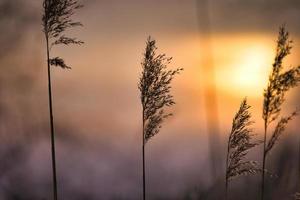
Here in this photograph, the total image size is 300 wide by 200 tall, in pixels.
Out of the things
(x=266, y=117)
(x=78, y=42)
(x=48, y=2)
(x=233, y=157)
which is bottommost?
(x=233, y=157)

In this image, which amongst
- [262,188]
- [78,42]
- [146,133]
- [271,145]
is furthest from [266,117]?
[78,42]

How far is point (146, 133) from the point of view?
12.5 meters

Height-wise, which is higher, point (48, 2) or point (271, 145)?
point (48, 2)

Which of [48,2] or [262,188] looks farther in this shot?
[262,188]

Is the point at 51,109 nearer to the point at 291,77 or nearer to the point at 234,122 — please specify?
Result: the point at 234,122

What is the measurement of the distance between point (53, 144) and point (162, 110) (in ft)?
8.01

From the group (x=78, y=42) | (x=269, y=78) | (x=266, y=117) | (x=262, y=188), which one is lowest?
(x=262, y=188)

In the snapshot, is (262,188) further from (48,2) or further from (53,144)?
(48,2)

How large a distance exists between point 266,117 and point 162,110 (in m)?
2.31

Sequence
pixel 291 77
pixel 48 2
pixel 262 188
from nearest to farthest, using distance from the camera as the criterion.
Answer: pixel 48 2 < pixel 291 77 < pixel 262 188

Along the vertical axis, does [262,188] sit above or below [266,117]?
below

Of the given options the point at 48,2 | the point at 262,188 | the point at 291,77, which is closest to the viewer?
the point at 48,2

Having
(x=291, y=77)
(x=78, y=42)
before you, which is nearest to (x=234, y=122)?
(x=291, y=77)

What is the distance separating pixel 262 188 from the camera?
13.3 metres
